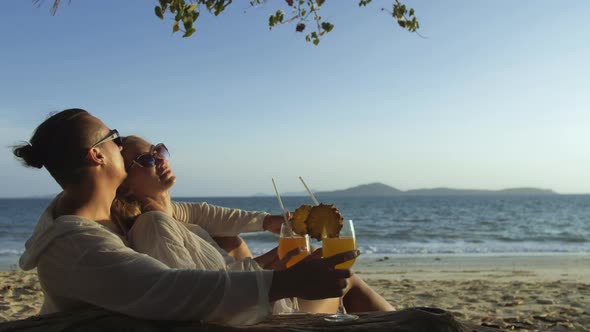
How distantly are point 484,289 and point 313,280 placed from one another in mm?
6802

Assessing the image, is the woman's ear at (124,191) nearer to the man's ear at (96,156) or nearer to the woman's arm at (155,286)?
the man's ear at (96,156)

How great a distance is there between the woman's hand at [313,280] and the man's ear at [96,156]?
846 mm

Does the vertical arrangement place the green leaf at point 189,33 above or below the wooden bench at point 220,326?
above

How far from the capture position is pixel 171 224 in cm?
250

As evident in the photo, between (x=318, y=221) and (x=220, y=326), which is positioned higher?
(x=318, y=221)

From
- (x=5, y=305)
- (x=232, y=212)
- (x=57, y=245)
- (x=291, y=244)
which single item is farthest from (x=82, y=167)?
(x=5, y=305)

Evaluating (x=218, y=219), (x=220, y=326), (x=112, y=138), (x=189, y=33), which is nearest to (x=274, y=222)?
(x=218, y=219)

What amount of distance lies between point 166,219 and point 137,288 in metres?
0.75

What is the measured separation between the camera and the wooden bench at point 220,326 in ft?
5.73

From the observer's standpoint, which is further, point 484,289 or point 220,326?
point 484,289

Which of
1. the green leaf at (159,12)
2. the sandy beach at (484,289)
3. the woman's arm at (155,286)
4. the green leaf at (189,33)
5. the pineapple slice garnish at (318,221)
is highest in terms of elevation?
the green leaf at (159,12)

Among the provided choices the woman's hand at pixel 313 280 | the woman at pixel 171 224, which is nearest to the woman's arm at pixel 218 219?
the woman at pixel 171 224

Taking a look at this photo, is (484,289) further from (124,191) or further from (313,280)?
(313,280)

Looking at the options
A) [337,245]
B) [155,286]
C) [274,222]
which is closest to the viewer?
[155,286]
